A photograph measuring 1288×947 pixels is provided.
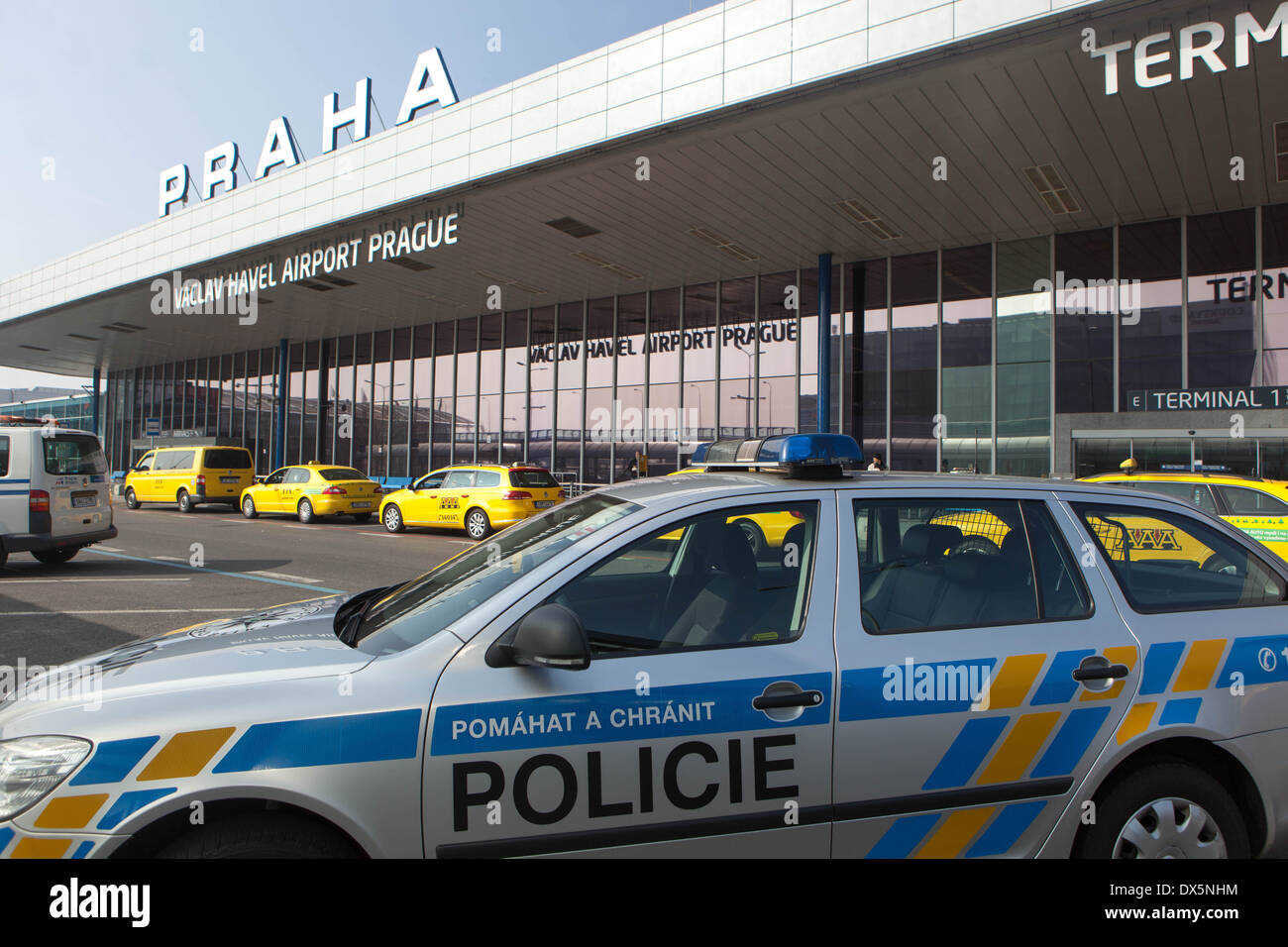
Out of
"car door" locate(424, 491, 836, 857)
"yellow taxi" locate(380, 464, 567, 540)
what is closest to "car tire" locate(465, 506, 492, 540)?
"yellow taxi" locate(380, 464, 567, 540)

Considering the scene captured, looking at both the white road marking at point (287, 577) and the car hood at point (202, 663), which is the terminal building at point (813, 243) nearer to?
the white road marking at point (287, 577)

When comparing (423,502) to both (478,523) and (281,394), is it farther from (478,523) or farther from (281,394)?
(281,394)

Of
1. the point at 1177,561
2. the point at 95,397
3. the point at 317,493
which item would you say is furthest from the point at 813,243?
the point at 95,397

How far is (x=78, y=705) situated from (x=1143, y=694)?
318 cm

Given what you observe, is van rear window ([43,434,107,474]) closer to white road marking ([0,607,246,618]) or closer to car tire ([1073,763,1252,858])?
white road marking ([0,607,246,618])

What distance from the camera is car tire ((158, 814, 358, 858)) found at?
2.04 meters

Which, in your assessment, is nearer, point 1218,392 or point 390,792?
point 390,792

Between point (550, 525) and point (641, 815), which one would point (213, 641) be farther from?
point (641, 815)

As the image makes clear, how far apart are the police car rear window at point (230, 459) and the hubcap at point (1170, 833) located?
26010 millimetres

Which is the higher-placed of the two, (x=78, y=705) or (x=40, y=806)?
(x=78, y=705)

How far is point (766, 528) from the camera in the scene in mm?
2754

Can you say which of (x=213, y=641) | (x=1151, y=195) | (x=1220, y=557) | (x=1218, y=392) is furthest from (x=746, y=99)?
(x=213, y=641)

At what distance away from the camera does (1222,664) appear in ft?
9.00

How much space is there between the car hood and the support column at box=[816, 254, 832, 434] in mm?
16626
